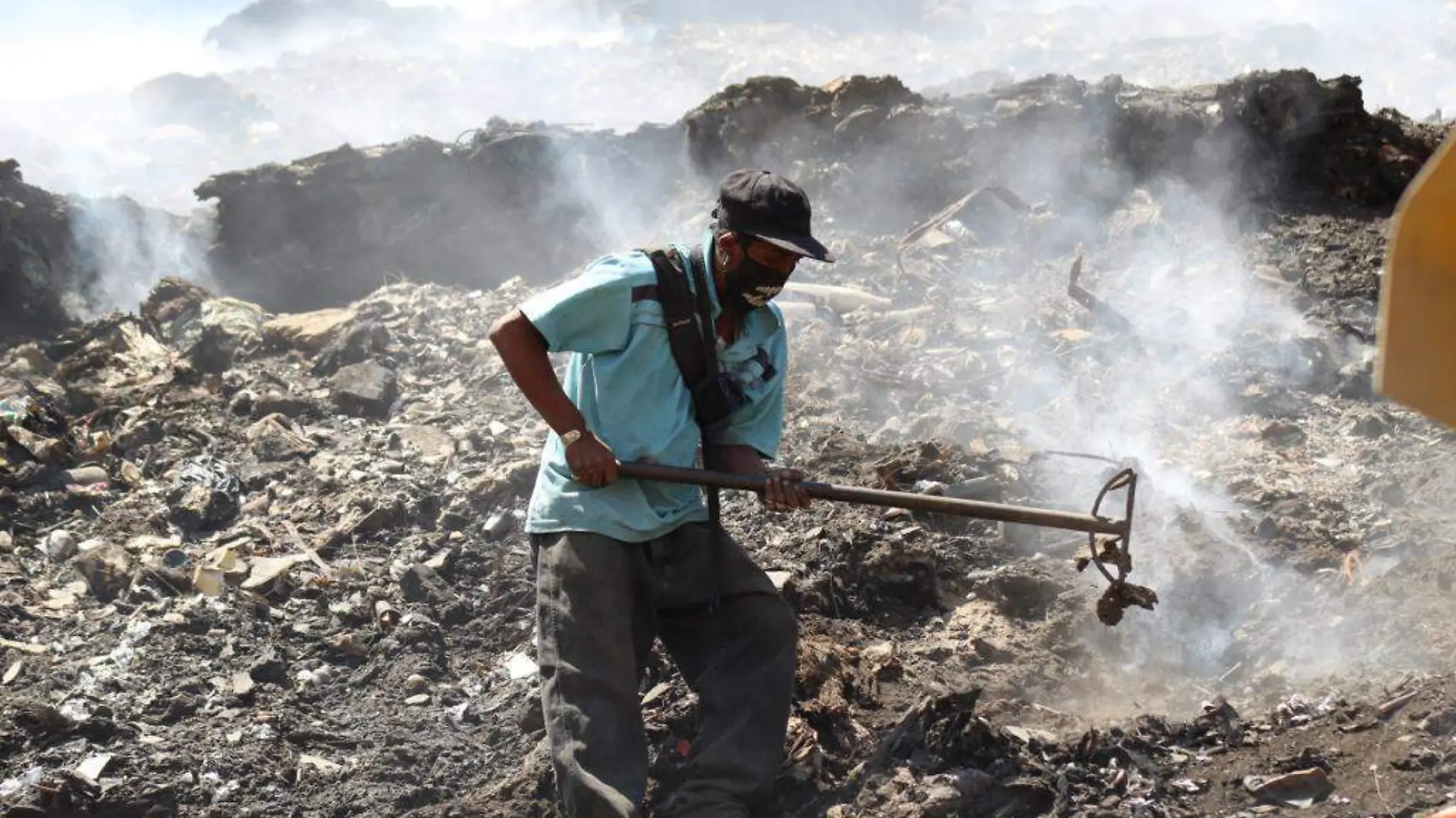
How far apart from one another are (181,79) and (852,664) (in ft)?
78.8

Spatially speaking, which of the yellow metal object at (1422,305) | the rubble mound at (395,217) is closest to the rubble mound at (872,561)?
the yellow metal object at (1422,305)

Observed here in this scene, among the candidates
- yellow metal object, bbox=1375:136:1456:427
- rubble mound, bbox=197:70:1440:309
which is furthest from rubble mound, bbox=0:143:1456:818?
yellow metal object, bbox=1375:136:1456:427

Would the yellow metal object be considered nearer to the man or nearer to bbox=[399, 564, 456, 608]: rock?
the man

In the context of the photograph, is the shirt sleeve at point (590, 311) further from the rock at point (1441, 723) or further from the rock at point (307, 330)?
the rock at point (307, 330)

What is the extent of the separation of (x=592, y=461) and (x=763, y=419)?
63cm

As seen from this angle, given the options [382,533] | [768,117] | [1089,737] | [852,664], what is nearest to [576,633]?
[852,664]

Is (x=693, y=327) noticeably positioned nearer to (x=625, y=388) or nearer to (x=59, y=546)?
(x=625, y=388)

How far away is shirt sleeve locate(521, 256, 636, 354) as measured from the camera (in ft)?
10.5

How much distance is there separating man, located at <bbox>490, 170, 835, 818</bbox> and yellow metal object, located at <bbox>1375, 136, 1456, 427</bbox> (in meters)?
1.73

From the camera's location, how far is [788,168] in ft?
36.1

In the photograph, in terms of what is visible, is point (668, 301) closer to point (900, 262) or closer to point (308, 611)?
point (308, 611)

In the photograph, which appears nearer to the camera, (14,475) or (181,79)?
(14,475)

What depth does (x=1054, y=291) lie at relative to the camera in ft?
28.8

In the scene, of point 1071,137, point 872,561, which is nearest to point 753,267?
point 872,561
